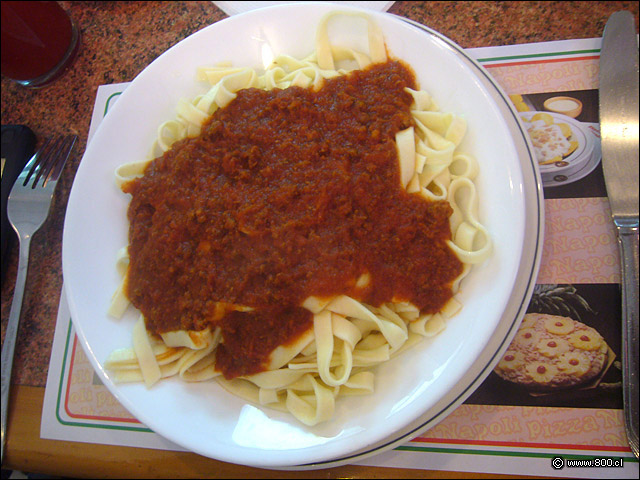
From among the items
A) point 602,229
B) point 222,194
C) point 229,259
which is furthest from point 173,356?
point 602,229

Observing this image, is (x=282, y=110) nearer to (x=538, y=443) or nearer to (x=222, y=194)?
(x=222, y=194)

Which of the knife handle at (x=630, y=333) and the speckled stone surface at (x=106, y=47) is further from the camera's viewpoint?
the speckled stone surface at (x=106, y=47)

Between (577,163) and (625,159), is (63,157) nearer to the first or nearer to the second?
(577,163)

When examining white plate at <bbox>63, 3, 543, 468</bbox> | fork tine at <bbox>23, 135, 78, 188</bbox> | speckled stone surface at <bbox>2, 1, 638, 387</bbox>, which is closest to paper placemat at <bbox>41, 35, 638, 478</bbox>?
speckled stone surface at <bbox>2, 1, 638, 387</bbox>

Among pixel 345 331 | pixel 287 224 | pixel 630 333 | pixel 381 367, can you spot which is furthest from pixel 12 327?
pixel 630 333

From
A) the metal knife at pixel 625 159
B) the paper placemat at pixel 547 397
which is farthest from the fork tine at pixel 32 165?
the metal knife at pixel 625 159

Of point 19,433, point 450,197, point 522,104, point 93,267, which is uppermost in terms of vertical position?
point 522,104

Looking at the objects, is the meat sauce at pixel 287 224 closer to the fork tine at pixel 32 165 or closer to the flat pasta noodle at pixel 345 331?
the flat pasta noodle at pixel 345 331
